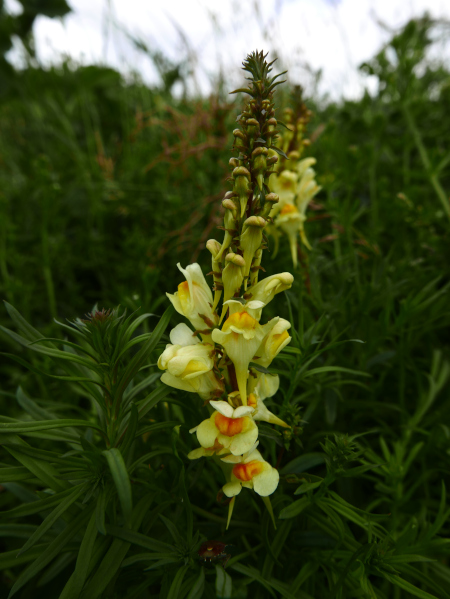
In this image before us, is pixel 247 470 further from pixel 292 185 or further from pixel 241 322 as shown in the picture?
pixel 292 185

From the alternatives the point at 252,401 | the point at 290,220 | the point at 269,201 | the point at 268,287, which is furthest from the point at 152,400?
the point at 290,220

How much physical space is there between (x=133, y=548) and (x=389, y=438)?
29.4 inches

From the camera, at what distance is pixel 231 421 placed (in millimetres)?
665

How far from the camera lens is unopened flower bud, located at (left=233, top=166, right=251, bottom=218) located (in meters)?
0.65

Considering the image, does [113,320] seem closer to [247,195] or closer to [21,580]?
[247,195]

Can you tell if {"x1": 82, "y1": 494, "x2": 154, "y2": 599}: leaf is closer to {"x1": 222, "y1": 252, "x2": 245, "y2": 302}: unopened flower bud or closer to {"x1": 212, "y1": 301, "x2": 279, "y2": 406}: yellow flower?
{"x1": 212, "y1": 301, "x2": 279, "y2": 406}: yellow flower

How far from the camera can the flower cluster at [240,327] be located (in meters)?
0.66

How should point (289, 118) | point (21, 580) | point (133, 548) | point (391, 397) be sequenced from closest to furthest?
1. point (21, 580)
2. point (133, 548)
3. point (289, 118)
4. point (391, 397)

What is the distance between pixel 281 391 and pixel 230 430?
0.26 meters

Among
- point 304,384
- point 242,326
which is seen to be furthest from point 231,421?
→ point 304,384

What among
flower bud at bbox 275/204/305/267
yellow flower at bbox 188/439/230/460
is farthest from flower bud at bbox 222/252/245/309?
flower bud at bbox 275/204/305/267

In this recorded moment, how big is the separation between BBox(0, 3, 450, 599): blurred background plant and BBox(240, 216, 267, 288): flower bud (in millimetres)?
189

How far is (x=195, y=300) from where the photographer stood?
729 millimetres

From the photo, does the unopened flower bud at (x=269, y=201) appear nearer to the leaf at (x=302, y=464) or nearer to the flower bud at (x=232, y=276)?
the flower bud at (x=232, y=276)
